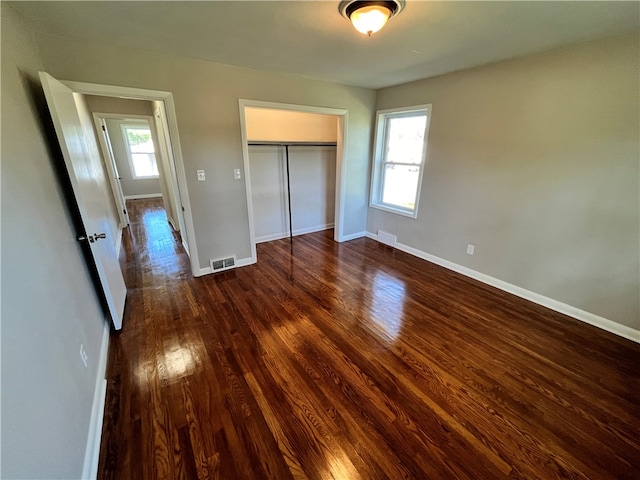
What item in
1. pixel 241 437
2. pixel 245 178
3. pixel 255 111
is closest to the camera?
pixel 241 437

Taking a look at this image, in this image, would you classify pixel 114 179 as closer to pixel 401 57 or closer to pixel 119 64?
pixel 119 64

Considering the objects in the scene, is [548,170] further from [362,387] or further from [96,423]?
[96,423]

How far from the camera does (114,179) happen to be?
4898 mm

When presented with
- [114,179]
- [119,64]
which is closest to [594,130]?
[119,64]

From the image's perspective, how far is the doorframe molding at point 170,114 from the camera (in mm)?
2188

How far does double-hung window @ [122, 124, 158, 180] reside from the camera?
24.4ft

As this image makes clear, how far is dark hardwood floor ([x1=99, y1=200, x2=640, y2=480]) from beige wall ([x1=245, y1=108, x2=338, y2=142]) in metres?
2.51

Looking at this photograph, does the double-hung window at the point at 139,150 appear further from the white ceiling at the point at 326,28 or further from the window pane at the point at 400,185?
the window pane at the point at 400,185

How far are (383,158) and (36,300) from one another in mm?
4142

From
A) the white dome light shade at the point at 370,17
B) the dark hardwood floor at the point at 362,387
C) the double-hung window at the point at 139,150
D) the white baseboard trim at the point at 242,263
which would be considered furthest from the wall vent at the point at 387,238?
the double-hung window at the point at 139,150

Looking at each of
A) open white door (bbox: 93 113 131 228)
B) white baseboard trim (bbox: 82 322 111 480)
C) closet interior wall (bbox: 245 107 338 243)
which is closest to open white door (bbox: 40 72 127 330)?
white baseboard trim (bbox: 82 322 111 480)

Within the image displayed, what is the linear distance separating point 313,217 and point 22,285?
13.2 feet

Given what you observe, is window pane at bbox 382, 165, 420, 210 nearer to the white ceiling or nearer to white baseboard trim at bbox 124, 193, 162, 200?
the white ceiling

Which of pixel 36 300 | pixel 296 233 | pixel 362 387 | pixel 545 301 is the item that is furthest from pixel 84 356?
pixel 545 301
